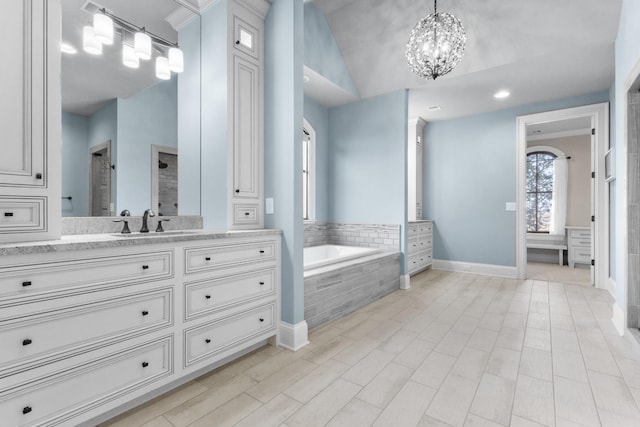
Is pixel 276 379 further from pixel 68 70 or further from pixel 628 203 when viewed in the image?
pixel 628 203

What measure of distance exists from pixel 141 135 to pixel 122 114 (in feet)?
0.56

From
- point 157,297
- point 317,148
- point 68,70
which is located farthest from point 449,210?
point 68,70

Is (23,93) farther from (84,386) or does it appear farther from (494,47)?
(494,47)

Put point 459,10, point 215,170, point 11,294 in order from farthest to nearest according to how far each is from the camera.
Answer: point 459,10 → point 215,170 → point 11,294

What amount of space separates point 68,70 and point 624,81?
4.01m

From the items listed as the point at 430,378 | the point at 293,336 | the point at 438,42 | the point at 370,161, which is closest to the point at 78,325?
the point at 293,336

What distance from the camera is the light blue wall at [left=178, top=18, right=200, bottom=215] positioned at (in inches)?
93.1

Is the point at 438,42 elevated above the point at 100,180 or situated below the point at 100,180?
above

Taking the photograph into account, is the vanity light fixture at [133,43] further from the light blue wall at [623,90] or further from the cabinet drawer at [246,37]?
the light blue wall at [623,90]

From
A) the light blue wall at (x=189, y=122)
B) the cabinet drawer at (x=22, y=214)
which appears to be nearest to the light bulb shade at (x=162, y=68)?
the light blue wall at (x=189, y=122)

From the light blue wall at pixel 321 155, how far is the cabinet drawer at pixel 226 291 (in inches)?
92.0

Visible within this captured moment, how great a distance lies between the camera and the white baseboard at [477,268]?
182 inches

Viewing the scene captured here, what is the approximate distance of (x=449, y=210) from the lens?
5168mm

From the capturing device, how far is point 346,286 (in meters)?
3.03
